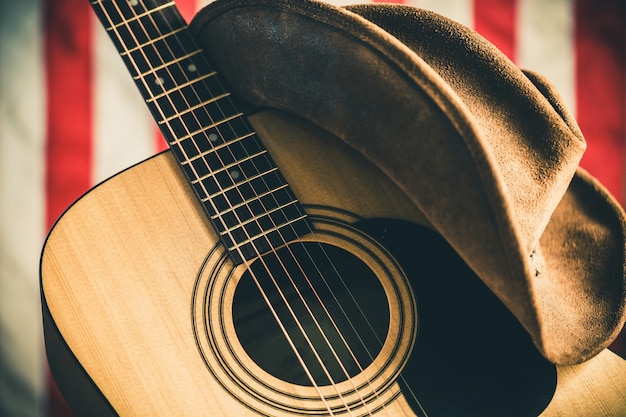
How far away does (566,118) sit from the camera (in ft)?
2.07

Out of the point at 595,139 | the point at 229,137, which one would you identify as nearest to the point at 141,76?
the point at 229,137

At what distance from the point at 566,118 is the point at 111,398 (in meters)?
0.59

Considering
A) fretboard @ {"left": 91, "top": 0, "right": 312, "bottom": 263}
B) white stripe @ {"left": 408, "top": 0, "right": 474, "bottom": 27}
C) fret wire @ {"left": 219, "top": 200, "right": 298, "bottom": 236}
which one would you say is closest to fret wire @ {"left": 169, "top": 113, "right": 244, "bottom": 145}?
fretboard @ {"left": 91, "top": 0, "right": 312, "bottom": 263}

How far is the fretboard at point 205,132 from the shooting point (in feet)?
2.12

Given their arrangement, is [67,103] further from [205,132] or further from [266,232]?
[266,232]

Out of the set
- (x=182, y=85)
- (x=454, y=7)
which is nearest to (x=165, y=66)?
(x=182, y=85)

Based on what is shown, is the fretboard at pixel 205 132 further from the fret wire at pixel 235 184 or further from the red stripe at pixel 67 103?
the red stripe at pixel 67 103

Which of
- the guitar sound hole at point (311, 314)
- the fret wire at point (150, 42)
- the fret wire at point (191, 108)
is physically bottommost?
the guitar sound hole at point (311, 314)

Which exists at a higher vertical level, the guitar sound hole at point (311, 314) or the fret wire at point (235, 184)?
the fret wire at point (235, 184)

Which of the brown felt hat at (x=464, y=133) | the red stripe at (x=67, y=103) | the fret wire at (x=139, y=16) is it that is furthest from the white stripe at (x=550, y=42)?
the red stripe at (x=67, y=103)

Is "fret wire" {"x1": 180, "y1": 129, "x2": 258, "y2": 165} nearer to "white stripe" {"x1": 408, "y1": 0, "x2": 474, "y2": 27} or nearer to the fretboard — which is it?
the fretboard

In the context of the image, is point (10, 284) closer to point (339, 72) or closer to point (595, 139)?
point (339, 72)

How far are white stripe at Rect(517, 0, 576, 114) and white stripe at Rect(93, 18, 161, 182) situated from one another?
2.47ft

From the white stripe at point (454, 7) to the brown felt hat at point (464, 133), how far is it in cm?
45
